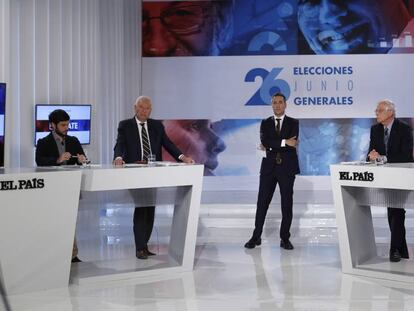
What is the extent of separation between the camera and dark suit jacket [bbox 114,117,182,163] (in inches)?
245

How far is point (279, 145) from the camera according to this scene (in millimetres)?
6879

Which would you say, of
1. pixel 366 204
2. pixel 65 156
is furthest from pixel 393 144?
pixel 65 156

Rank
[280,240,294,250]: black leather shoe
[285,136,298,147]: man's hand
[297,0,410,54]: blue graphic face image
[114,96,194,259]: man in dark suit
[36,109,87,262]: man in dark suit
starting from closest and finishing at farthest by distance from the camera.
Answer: [36,109,87,262]: man in dark suit, [114,96,194,259]: man in dark suit, [285,136,298,147]: man's hand, [280,240,294,250]: black leather shoe, [297,0,410,54]: blue graphic face image

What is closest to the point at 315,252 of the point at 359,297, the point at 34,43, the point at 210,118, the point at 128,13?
the point at 359,297

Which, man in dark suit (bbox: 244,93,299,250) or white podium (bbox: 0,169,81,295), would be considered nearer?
white podium (bbox: 0,169,81,295)

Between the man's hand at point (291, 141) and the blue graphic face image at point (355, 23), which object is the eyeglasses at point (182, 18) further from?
the man's hand at point (291, 141)

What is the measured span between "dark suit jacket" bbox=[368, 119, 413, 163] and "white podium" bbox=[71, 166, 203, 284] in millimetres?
1656

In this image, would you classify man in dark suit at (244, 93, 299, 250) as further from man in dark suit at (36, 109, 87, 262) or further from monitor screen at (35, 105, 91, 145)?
monitor screen at (35, 105, 91, 145)

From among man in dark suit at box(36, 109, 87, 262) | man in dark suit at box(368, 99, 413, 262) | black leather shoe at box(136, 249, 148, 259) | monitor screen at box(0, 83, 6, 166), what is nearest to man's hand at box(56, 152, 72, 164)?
man in dark suit at box(36, 109, 87, 262)

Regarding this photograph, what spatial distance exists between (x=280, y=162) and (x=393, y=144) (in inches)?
48.3

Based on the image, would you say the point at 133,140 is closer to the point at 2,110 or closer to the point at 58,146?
the point at 58,146

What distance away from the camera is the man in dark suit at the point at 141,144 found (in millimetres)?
6215

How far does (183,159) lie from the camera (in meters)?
6.17

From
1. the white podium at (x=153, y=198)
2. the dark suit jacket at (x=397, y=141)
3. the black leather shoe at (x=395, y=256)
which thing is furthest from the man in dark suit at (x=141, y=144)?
the black leather shoe at (x=395, y=256)
